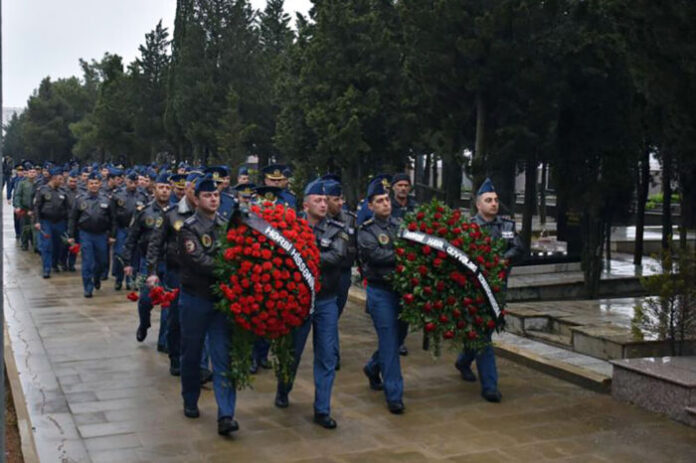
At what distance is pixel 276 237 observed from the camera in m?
7.26

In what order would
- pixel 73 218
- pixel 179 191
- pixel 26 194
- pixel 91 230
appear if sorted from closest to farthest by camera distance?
pixel 179 191
pixel 91 230
pixel 73 218
pixel 26 194

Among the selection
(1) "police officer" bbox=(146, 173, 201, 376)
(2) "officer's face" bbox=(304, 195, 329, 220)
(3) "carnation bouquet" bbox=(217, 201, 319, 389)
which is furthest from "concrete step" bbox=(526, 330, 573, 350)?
(3) "carnation bouquet" bbox=(217, 201, 319, 389)

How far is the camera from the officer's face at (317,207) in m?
8.15

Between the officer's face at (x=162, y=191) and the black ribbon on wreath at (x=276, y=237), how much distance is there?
158 inches

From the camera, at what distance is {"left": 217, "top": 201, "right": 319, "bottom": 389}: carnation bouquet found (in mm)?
7160

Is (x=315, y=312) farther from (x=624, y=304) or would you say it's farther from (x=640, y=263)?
A: (x=640, y=263)

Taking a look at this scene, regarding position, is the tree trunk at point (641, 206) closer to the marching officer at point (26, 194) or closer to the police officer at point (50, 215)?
the police officer at point (50, 215)

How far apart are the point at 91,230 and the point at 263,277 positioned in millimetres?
8830

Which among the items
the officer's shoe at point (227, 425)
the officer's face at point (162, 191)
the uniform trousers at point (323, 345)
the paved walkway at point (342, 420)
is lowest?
the paved walkway at point (342, 420)

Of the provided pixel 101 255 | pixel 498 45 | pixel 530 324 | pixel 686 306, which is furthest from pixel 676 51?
pixel 101 255

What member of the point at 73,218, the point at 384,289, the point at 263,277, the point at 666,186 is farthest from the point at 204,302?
the point at 666,186

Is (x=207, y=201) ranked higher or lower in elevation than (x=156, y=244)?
higher

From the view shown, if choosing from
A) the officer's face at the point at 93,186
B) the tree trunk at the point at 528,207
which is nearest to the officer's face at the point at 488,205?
the officer's face at the point at 93,186

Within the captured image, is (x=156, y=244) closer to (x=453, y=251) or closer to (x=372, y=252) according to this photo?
(x=372, y=252)
